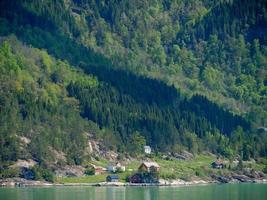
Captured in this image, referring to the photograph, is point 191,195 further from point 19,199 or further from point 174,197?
point 19,199

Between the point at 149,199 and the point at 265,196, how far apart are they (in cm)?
1930

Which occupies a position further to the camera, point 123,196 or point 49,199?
point 123,196

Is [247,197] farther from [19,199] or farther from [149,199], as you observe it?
[19,199]

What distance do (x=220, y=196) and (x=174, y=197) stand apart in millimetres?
8101

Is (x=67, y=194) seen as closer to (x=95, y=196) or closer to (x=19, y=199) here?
(x=95, y=196)

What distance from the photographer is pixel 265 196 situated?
189750 mm

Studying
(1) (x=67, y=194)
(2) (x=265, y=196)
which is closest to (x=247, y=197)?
(2) (x=265, y=196)

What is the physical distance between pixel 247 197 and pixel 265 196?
2983mm

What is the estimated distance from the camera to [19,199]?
182125mm

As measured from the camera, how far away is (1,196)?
190 metres

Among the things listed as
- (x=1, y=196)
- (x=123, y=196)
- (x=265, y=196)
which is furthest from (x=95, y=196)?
(x=265, y=196)

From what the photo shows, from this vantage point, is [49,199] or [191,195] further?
[191,195]

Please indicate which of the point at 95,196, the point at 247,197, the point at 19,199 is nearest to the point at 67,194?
the point at 95,196

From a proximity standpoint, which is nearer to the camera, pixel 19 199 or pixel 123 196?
pixel 19 199
